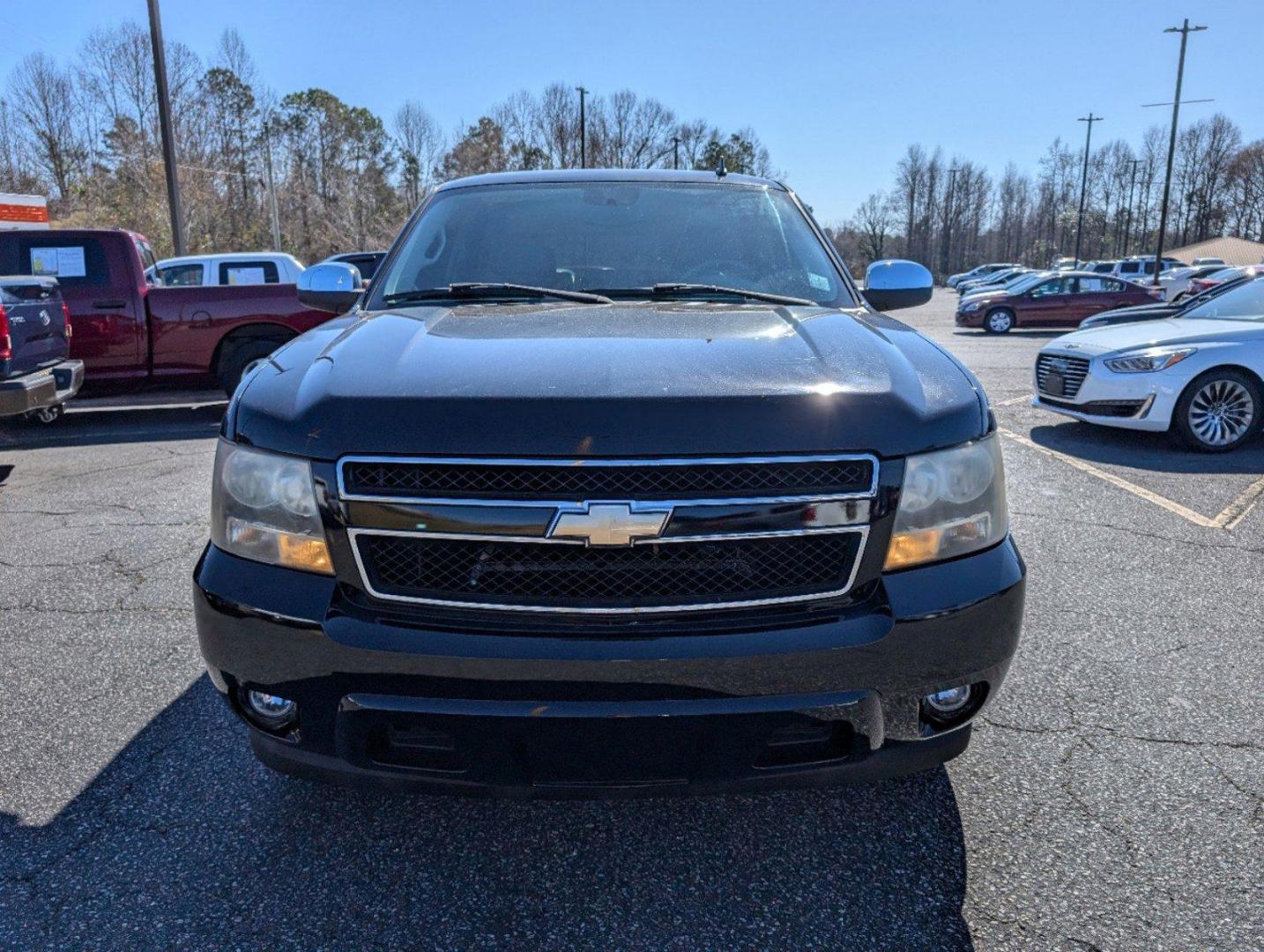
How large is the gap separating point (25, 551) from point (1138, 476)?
716 cm

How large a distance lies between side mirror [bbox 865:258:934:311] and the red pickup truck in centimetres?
750

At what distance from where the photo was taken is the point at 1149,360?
7.82 metres

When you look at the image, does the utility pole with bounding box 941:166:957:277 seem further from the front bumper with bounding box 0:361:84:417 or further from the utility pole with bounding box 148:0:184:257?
the front bumper with bounding box 0:361:84:417

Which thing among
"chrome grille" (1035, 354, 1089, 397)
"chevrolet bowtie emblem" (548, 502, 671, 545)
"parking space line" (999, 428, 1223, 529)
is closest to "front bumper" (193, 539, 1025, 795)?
"chevrolet bowtie emblem" (548, 502, 671, 545)

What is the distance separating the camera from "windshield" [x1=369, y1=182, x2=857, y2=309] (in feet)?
10.5

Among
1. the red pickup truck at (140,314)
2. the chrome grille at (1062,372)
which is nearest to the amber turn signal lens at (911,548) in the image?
the chrome grille at (1062,372)

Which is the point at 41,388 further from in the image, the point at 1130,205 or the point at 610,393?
the point at 1130,205

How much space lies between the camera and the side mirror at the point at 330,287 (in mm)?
3697

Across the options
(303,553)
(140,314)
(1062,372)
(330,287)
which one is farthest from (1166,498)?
(140,314)

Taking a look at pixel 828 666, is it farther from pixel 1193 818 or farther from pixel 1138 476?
pixel 1138 476

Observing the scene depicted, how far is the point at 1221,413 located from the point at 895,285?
18.4 ft

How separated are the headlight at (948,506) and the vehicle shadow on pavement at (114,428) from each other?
8103mm

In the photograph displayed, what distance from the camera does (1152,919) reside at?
210cm

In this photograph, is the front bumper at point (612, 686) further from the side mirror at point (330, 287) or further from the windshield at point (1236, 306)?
the windshield at point (1236, 306)
